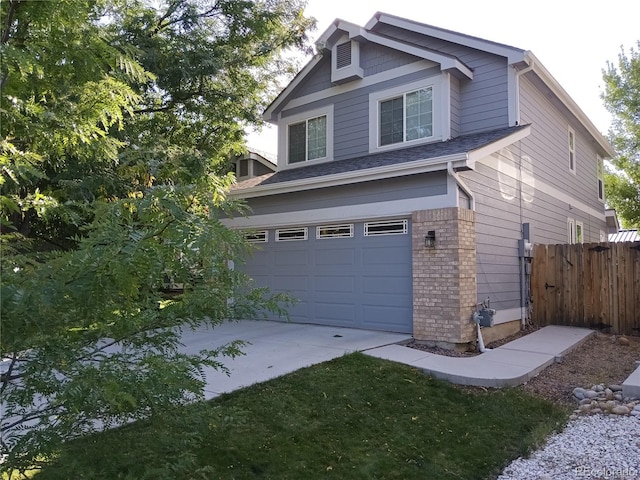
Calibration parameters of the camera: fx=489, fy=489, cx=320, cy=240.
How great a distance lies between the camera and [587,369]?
755 centimetres

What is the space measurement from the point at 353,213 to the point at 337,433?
5.46 metres

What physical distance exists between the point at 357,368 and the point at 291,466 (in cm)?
267

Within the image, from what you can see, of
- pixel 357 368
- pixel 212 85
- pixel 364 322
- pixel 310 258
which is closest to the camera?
pixel 357 368

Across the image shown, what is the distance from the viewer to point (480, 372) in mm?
6633

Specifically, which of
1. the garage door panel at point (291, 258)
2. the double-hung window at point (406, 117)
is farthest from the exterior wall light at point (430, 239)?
the garage door panel at point (291, 258)

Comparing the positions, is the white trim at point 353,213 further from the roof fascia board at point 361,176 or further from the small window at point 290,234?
the roof fascia board at point 361,176

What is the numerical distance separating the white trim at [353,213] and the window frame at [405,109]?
1.90 metres

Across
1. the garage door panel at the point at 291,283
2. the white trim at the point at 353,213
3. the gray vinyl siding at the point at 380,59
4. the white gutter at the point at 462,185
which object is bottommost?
the garage door panel at the point at 291,283

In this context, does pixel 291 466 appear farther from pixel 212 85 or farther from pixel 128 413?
pixel 212 85

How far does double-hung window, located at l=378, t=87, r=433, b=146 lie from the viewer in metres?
10.3

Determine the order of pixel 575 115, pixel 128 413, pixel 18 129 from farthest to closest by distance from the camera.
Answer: pixel 575 115, pixel 18 129, pixel 128 413

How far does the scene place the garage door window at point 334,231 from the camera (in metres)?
9.77

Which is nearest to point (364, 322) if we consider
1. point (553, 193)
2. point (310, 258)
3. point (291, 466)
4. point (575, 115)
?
point (310, 258)

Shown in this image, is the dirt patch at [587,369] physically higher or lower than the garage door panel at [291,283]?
lower
